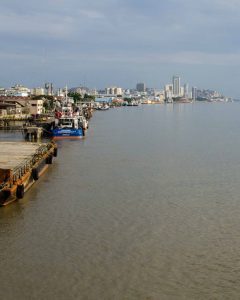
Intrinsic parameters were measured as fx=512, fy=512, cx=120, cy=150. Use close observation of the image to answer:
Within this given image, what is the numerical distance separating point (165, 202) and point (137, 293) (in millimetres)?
7099

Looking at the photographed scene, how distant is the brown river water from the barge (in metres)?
0.38

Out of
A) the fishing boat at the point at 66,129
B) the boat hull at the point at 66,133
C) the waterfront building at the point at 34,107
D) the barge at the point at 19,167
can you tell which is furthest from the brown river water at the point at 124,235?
the waterfront building at the point at 34,107

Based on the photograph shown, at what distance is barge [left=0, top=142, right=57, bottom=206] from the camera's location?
50.1ft

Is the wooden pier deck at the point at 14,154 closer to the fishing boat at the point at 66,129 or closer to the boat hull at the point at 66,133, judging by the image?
the boat hull at the point at 66,133

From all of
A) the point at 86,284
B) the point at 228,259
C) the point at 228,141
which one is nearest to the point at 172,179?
the point at 228,259

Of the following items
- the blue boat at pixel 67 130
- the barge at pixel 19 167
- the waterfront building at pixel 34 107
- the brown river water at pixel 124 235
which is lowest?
the brown river water at pixel 124 235

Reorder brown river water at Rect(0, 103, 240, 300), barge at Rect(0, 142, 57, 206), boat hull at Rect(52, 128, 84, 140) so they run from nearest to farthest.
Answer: brown river water at Rect(0, 103, 240, 300) < barge at Rect(0, 142, 57, 206) < boat hull at Rect(52, 128, 84, 140)

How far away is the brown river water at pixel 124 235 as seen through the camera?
9398mm

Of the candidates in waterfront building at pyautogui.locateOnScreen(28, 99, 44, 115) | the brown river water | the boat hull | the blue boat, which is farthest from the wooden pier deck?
waterfront building at pyautogui.locateOnScreen(28, 99, 44, 115)

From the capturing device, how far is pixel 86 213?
14648 millimetres

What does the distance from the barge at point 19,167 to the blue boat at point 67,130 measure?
11.0 m

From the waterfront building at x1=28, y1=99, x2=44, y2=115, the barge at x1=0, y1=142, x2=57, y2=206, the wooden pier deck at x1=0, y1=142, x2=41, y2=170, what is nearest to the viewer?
the barge at x1=0, y1=142, x2=57, y2=206

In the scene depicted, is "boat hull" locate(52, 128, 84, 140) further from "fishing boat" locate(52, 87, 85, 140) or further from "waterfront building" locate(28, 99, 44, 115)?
"waterfront building" locate(28, 99, 44, 115)

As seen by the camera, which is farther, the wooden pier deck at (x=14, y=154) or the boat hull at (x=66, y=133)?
the boat hull at (x=66, y=133)
